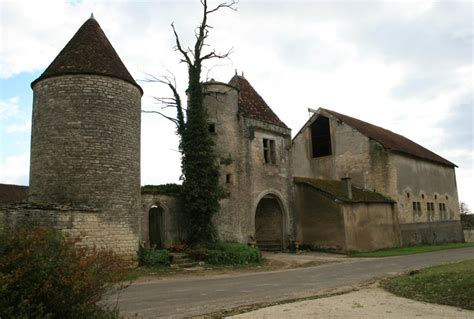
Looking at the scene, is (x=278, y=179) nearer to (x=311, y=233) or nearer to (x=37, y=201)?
(x=311, y=233)

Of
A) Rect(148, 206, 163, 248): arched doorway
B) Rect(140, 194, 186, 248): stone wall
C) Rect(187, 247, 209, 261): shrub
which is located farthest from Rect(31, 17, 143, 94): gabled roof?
Rect(187, 247, 209, 261): shrub

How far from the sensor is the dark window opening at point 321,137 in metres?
33.0

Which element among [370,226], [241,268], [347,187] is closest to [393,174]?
[370,226]

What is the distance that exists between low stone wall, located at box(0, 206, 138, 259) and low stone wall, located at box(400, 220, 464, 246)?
1975cm

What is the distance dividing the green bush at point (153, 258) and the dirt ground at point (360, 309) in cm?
929

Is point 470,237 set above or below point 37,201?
below

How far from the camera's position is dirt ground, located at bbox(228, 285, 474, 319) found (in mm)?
7766

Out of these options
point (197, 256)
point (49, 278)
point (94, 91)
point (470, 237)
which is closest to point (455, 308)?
point (49, 278)

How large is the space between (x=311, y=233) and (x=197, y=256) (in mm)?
9737

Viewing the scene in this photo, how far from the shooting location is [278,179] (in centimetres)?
2650

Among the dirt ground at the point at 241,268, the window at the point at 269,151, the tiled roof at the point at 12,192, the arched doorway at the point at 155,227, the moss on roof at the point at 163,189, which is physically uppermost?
the window at the point at 269,151

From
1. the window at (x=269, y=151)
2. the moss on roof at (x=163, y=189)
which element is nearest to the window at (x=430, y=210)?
the window at (x=269, y=151)

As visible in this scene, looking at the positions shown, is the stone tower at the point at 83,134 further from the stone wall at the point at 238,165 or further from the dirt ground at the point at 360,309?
the dirt ground at the point at 360,309

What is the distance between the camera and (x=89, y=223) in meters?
15.8
